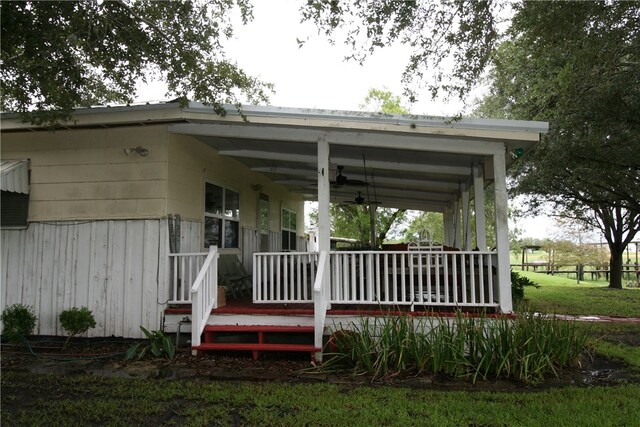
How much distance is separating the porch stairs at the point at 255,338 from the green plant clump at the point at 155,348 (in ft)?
1.33

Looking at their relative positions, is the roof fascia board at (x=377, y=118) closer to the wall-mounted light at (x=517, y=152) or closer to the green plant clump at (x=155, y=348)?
the wall-mounted light at (x=517, y=152)

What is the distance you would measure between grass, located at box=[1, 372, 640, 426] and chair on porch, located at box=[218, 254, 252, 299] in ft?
9.55

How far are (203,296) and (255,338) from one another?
96cm

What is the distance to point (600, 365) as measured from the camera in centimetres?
576

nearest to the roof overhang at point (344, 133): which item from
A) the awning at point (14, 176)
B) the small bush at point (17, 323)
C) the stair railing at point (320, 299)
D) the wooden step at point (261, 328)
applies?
the awning at point (14, 176)

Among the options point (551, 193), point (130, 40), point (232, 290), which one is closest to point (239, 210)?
point (232, 290)

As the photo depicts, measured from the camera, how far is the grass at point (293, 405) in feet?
12.7

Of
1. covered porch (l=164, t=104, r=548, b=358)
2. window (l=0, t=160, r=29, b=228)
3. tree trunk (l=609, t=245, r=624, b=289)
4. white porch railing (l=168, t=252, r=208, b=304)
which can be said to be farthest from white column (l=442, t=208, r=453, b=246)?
window (l=0, t=160, r=29, b=228)

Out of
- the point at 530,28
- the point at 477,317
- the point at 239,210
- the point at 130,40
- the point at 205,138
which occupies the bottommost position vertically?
the point at 477,317

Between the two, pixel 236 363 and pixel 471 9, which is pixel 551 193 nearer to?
pixel 471 9

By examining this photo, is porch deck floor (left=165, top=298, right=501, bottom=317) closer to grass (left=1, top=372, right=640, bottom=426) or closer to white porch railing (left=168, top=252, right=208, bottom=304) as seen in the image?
white porch railing (left=168, top=252, right=208, bottom=304)

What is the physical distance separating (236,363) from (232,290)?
2.28m

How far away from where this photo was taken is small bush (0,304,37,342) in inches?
253

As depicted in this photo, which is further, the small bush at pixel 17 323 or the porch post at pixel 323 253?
the small bush at pixel 17 323
